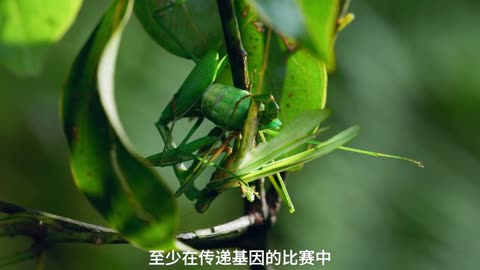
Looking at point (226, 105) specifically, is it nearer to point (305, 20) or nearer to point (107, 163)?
point (107, 163)

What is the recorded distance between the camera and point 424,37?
9.76ft

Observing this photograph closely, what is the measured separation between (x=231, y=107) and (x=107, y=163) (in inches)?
15.7

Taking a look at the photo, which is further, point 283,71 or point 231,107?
point 283,71

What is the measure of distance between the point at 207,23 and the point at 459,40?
2.02m

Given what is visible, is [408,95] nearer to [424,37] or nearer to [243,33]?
[424,37]

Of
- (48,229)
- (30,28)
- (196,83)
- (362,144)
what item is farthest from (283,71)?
(362,144)

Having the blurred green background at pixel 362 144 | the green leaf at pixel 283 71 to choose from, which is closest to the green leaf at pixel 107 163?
the green leaf at pixel 283 71

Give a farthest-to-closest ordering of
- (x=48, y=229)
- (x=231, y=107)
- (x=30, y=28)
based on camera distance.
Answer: (x=231, y=107)
(x=48, y=229)
(x=30, y=28)

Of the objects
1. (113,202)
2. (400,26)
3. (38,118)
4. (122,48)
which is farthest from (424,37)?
(113,202)

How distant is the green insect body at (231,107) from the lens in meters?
1.19

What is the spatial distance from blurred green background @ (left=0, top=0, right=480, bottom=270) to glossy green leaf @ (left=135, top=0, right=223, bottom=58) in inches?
43.8

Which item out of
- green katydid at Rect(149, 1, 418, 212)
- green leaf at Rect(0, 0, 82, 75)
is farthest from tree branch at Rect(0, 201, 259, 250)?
green leaf at Rect(0, 0, 82, 75)

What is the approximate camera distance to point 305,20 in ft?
1.95

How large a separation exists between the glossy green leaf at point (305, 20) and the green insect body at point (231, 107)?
544 millimetres
